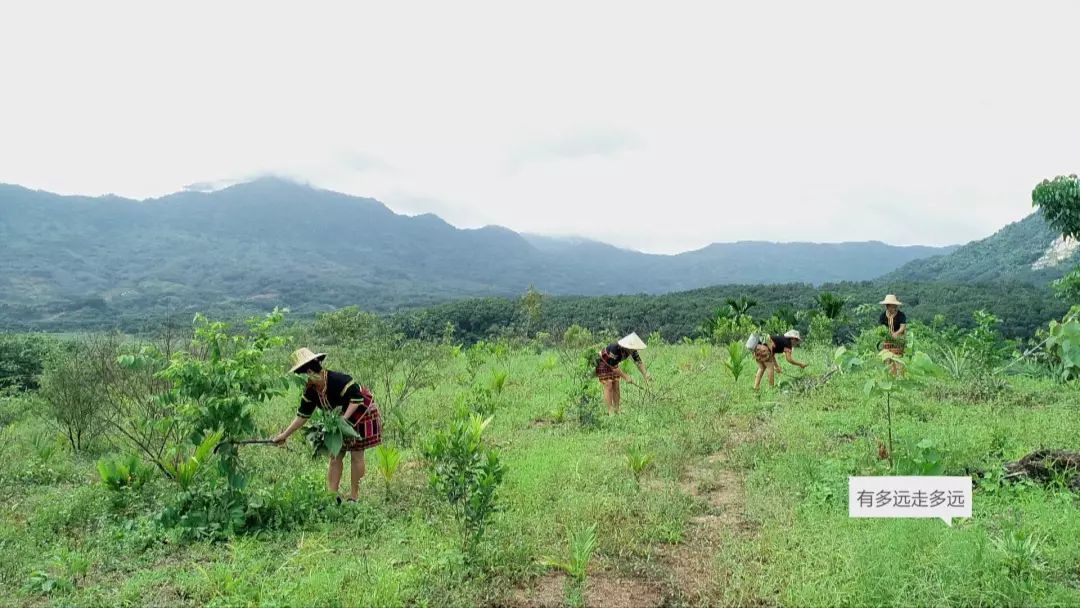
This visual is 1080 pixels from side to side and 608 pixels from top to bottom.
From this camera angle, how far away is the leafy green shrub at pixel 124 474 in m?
5.85

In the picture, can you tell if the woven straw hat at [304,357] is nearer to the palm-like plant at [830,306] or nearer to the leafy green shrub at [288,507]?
the leafy green shrub at [288,507]

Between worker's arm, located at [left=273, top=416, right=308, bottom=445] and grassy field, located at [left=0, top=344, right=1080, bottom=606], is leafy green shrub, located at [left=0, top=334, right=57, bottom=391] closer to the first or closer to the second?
grassy field, located at [left=0, top=344, right=1080, bottom=606]

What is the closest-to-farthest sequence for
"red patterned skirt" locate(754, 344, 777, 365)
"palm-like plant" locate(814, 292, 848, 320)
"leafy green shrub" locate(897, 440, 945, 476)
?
1. "leafy green shrub" locate(897, 440, 945, 476)
2. "red patterned skirt" locate(754, 344, 777, 365)
3. "palm-like plant" locate(814, 292, 848, 320)

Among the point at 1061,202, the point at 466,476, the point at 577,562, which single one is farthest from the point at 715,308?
the point at 577,562

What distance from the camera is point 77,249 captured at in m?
170

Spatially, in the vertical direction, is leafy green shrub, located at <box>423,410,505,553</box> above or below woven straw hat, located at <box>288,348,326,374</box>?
below

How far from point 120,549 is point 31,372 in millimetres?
18485

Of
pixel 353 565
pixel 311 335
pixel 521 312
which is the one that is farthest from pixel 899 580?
pixel 521 312

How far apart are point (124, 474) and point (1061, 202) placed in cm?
1214

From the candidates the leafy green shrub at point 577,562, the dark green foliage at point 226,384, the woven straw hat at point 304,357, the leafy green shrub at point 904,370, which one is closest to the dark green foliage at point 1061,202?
the leafy green shrub at point 904,370

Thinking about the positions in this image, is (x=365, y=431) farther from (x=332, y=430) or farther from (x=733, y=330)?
(x=733, y=330)

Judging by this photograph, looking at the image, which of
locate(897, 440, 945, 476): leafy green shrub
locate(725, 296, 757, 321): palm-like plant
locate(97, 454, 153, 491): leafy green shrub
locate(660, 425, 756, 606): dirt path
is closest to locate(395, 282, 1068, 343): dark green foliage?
locate(725, 296, 757, 321): palm-like plant

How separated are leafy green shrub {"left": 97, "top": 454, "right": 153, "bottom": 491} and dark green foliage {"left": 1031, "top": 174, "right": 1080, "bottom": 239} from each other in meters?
Result: 11.8

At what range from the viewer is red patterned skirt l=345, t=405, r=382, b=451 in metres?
5.55
